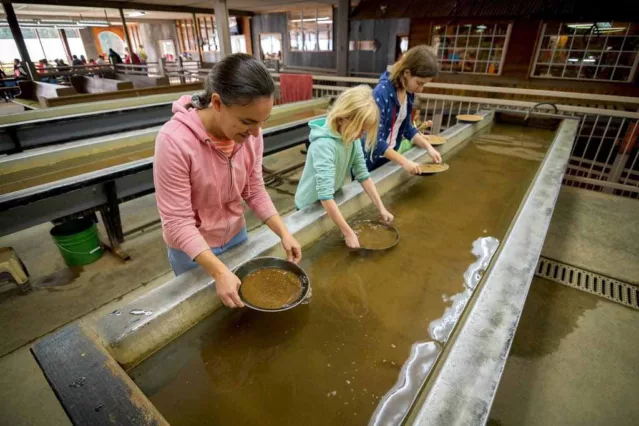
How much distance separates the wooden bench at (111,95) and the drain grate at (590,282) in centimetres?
694

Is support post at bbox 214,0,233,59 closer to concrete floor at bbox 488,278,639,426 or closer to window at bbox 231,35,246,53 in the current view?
concrete floor at bbox 488,278,639,426

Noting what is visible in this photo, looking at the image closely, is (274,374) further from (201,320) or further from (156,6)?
(156,6)

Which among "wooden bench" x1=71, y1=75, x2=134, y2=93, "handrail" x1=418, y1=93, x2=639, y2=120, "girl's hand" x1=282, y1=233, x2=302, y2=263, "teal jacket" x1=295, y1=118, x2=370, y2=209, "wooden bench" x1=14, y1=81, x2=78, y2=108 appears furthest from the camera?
"wooden bench" x1=71, y1=75, x2=134, y2=93

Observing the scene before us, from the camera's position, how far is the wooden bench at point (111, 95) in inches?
223

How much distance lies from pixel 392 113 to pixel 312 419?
210 centimetres

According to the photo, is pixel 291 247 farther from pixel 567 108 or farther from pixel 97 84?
pixel 97 84

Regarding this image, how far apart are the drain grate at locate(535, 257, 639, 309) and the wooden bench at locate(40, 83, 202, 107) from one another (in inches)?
273

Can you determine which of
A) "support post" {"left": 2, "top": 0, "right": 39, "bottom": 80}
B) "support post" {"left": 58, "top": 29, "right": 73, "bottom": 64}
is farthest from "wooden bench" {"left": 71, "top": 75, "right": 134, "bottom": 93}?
"support post" {"left": 58, "top": 29, "right": 73, "bottom": 64}

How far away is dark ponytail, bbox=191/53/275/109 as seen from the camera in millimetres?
981

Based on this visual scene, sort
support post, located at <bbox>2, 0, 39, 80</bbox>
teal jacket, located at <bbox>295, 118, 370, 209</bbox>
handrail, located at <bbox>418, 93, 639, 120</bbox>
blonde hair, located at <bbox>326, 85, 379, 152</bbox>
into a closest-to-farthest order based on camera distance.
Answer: blonde hair, located at <bbox>326, 85, 379, 152</bbox> → teal jacket, located at <bbox>295, 118, 370, 209</bbox> → handrail, located at <bbox>418, 93, 639, 120</bbox> → support post, located at <bbox>2, 0, 39, 80</bbox>

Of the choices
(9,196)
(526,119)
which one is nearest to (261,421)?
(9,196)

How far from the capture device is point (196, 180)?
3.96ft

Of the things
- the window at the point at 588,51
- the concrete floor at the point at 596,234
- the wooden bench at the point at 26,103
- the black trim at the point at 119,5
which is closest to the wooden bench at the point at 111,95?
the wooden bench at the point at 26,103

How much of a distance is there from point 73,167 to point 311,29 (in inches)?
498
